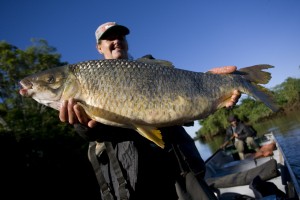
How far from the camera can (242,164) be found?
10.7m

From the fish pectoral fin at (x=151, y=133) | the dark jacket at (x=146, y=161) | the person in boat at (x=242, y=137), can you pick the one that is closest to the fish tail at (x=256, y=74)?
the dark jacket at (x=146, y=161)

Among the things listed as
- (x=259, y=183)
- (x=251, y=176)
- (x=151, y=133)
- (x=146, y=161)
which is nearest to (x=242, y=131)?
(x=251, y=176)

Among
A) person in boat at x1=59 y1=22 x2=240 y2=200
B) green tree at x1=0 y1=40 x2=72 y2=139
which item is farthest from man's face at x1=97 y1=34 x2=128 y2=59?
green tree at x1=0 y1=40 x2=72 y2=139

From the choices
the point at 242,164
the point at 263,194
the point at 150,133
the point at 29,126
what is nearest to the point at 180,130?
the point at 150,133

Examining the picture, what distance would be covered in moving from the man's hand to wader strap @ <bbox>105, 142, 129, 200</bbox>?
0.38 metres

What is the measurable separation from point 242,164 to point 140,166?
884 centimetres

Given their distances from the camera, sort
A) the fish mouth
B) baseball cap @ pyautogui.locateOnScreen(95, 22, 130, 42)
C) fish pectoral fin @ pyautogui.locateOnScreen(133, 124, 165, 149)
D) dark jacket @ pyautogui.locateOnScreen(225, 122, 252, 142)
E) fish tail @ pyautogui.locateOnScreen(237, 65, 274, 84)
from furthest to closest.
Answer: dark jacket @ pyautogui.locateOnScreen(225, 122, 252, 142)
baseball cap @ pyautogui.locateOnScreen(95, 22, 130, 42)
fish tail @ pyautogui.locateOnScreen(237, 65, 274, 84)
the fish mouth
fish pectoral fin @ pyautogui.locateOnScreen(133, 124, 165, 149)

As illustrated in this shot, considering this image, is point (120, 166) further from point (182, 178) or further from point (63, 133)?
point (63, 133)

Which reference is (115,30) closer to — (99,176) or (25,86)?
(25,86)

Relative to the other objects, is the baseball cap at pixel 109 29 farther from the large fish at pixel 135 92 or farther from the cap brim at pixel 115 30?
the large fish at pixel 135 92

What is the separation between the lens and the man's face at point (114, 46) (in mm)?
3824

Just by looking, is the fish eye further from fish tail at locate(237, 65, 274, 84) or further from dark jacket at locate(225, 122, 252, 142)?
dark jacket at locate(225, 122, 252, 142)

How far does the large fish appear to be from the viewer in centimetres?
271

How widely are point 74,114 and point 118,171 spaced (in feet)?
2.74
